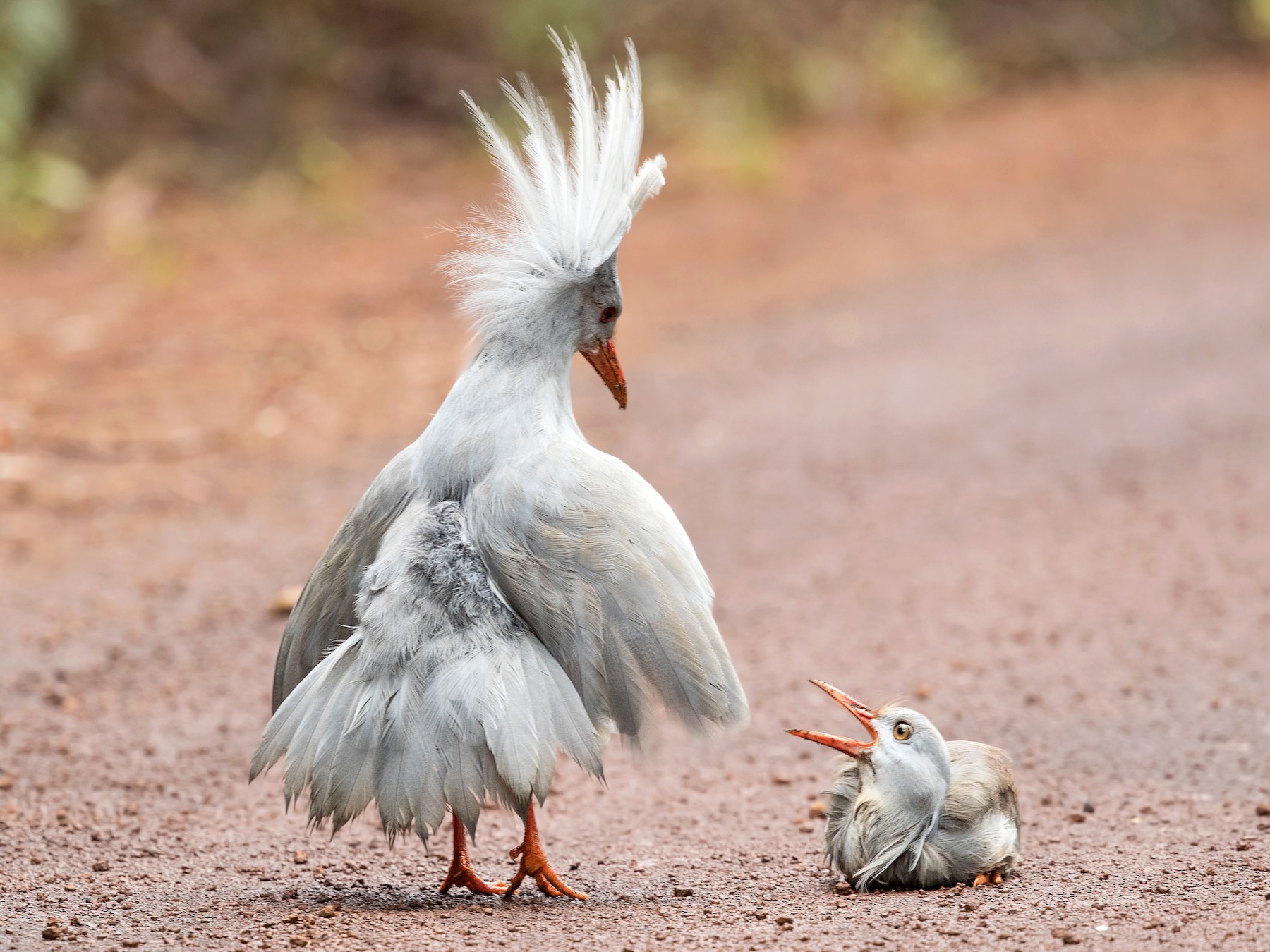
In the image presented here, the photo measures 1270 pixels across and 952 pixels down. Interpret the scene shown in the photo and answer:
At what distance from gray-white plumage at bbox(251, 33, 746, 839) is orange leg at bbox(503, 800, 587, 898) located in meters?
0.16

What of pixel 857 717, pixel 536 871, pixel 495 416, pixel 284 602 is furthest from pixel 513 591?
pixel 284 602

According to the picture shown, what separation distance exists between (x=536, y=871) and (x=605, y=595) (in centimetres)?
79

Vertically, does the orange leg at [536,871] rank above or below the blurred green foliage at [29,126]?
below

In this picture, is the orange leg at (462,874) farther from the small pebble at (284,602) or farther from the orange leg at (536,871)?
the small pebble at (284,602)

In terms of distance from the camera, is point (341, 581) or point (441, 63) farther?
point (441, 63)

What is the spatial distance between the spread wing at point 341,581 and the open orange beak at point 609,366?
65cm

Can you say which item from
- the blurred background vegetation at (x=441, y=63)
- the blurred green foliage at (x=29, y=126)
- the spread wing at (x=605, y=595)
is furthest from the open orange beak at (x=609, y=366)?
the blurred green foliage at (x=29, y=126)

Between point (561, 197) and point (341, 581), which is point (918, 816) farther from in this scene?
point (561, 197)

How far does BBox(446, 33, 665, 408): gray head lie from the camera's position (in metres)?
4.16

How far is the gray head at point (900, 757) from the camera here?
156 inches

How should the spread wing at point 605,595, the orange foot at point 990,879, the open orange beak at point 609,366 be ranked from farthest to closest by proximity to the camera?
the open orange beak at point 609,366 < the orange foot at point 990,879 < the spread wing at point 605,595

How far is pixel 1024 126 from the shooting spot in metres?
15.6

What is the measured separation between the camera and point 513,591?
3.88 metres

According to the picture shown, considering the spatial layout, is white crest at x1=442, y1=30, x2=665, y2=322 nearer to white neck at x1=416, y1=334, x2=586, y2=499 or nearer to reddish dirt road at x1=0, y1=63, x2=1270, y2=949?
white neck at x1=416, y1=334, x2=586, y2=499
